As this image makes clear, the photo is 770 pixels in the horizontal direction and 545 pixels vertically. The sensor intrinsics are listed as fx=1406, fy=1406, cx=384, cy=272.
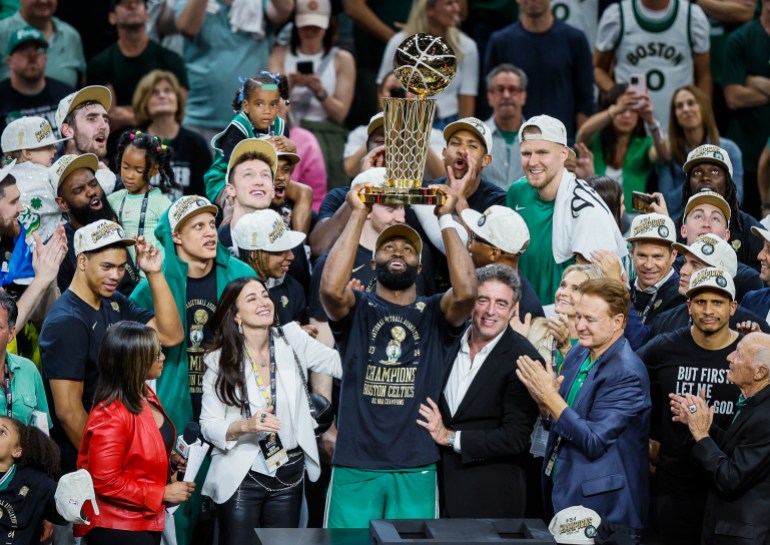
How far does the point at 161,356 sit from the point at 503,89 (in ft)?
14.4

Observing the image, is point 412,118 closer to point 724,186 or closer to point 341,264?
point 341,264

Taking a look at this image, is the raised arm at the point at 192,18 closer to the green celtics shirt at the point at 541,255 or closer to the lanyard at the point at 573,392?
the green celtics shirt at the point at 541,255

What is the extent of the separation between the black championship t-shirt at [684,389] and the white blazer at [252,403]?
1755 mm

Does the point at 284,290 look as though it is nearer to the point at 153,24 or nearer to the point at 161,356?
the point at 161,356

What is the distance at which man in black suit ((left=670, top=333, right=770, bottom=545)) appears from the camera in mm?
6871

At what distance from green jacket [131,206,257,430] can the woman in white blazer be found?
33 cm

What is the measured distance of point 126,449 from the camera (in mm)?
6902

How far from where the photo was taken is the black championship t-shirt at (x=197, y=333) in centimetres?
773

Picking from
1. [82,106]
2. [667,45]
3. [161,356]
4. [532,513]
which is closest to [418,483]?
[532,513]

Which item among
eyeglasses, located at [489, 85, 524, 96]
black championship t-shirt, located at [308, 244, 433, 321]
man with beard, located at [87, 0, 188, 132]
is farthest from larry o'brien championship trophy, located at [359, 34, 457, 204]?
man with beard, located at [87, 0, 188, 132]

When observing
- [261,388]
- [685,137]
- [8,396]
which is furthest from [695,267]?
[8,396]

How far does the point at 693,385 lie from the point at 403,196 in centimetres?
225

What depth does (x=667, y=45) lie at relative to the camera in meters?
11.5

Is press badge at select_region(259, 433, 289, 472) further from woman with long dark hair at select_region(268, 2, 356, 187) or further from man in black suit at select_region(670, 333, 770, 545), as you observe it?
woman with long dark hair at select_region(268, 2, 356, 187)
